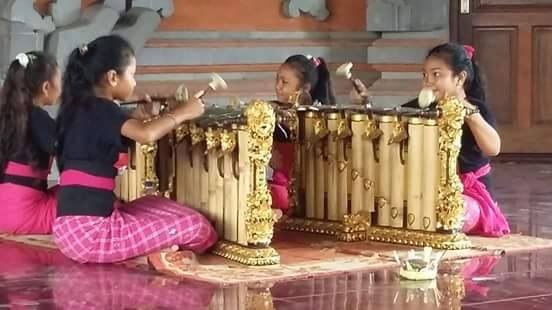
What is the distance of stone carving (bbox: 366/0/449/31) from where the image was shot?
8.84 m

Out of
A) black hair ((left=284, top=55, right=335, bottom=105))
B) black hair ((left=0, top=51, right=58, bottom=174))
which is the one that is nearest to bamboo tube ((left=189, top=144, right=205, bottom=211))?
black hair ((left=0, top=51, right=58, bottom=174))

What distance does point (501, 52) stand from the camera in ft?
29.4

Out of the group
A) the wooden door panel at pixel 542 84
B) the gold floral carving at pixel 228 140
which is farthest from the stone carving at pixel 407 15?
the gold floral carving at pixel 228 140

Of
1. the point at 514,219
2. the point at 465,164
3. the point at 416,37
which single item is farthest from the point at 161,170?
the point at 416,37

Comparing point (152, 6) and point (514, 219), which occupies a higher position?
point (152, 6)

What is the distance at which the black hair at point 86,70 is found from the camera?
4891mm

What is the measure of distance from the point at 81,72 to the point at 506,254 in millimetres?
1724

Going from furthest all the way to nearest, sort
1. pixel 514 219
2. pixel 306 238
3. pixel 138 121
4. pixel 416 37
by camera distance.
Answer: pixel 416 37
pixel 514 219
pixel 306 238
pixel 138 121

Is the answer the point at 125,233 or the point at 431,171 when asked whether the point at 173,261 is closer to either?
the point at 125,233

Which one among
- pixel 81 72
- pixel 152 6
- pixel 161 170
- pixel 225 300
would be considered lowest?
pixel 225 300

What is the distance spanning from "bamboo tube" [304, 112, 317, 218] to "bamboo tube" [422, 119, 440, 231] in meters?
0.59

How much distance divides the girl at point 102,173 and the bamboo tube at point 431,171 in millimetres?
837

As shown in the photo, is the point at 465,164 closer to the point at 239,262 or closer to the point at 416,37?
the point at 239,262

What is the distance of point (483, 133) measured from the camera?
5.27 meters
